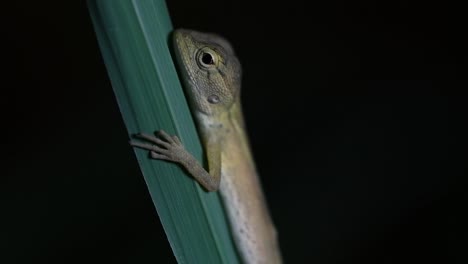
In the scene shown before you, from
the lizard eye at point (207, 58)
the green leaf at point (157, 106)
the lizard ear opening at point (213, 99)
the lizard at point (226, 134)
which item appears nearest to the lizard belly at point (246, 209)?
the lizard at point (226, 134)

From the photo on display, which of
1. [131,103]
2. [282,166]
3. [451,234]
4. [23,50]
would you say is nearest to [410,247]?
[451,234]

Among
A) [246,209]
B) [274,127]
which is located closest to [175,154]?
[246,209]

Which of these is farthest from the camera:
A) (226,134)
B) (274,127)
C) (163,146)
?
(274,127)

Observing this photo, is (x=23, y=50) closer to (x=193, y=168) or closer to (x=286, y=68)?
(x=286, y=68)

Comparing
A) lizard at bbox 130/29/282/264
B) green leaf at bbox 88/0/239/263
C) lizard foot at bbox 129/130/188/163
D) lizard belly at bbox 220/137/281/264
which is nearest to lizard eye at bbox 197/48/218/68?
lizard at bbox 130/29/282/264

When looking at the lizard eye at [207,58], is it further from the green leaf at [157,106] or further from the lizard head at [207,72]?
the green leaf at [157,106]

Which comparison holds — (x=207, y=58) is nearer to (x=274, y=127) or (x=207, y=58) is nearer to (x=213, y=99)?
(x=213, y=99)

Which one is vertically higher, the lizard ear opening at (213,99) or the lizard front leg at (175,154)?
the lizard ear opening at (213,99)
